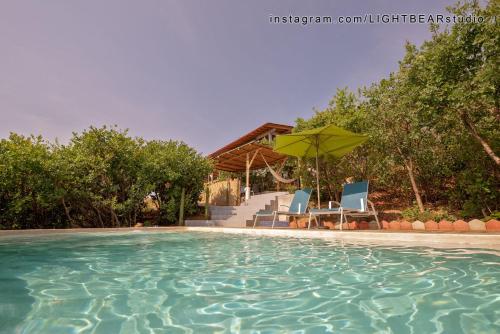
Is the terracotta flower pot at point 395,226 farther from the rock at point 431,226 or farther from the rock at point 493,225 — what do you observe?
the rock at point 493,225

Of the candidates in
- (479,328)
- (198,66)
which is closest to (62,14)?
(198,66)

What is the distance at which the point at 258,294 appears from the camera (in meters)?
2.40

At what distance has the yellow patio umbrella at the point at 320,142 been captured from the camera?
28.2ft

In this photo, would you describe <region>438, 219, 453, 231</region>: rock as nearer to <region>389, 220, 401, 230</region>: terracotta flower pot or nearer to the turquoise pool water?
<region>389, 220, 401, 230</region>: terracotta flower pot

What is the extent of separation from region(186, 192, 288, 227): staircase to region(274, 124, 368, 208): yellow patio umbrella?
3630mm

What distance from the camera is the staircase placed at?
12352mm

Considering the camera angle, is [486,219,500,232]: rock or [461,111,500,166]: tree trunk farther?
[461,111,500,166]: tree trunk

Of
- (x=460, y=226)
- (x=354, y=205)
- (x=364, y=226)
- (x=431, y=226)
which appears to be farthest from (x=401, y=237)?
(x=364, y=226)

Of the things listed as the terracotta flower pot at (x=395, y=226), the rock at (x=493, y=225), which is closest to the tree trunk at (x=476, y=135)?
the rock at (x=493, y=225)

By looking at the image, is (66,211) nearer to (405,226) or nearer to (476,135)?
(405,226)

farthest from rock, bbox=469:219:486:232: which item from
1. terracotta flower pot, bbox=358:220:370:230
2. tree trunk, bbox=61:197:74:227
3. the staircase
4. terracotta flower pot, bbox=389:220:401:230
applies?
→ tree trunk, bbox=61:197:74:227

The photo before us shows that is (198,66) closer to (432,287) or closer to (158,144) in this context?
(158,144)

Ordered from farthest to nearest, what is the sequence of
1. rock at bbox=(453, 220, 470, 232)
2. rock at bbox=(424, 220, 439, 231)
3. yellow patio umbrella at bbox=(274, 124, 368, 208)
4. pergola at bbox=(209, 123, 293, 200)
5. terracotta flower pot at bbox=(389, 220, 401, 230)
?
pergola at bbox=(209, 123, 293, 200)
yellow patio umbrella at bbox=(274, 124, 368, 208)
terracotta flower pot at bbox=(389, 220, 401, 230)
rock at bbox=(424, 220, 439, 231)
rock at bbox=(453, 220, 470, 232)

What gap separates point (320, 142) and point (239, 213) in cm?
567
